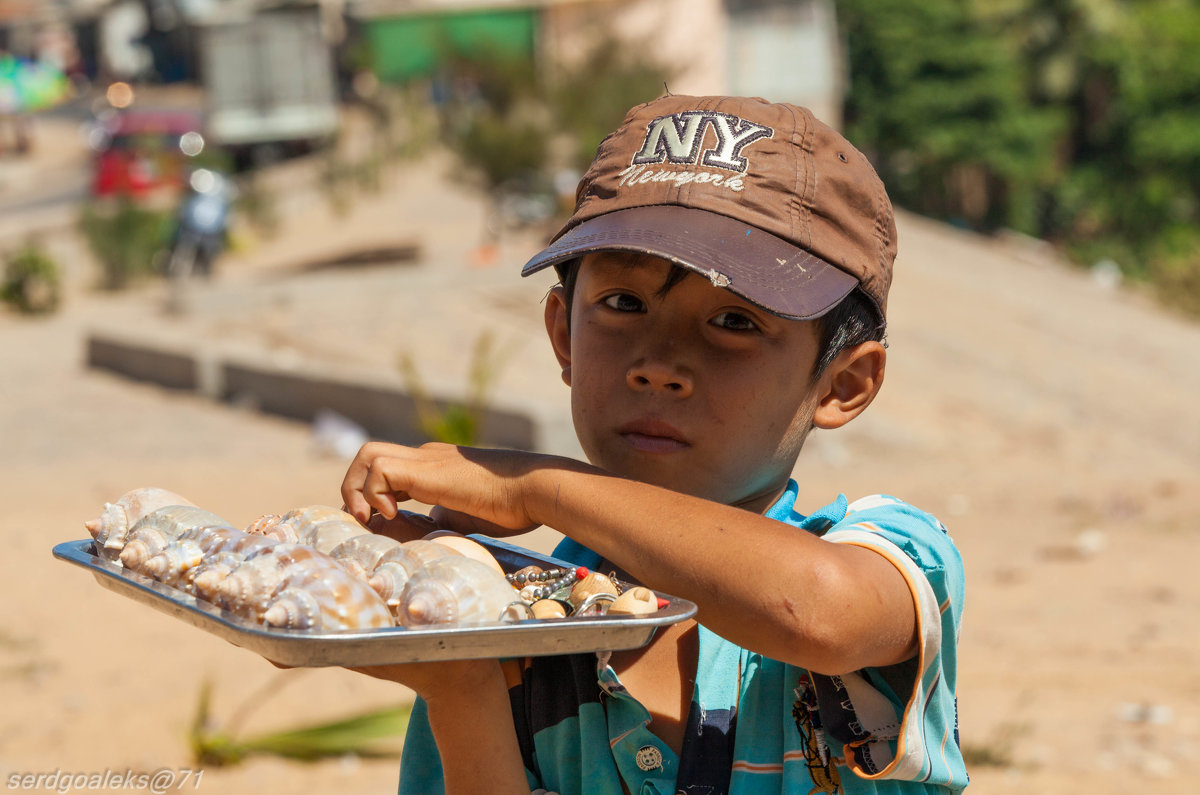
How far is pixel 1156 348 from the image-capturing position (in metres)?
14.1

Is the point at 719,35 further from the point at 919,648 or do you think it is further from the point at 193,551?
the point at 193,551

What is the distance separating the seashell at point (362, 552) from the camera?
1288 millimetres

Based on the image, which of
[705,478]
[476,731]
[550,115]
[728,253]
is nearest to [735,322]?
[728,253]

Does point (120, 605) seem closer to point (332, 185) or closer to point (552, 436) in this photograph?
point (552, 436)

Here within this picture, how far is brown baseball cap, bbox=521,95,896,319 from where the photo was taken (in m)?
1.50

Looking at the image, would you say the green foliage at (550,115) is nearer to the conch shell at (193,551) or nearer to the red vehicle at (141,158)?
the red vehicle at (141,158)

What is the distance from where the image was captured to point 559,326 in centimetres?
182

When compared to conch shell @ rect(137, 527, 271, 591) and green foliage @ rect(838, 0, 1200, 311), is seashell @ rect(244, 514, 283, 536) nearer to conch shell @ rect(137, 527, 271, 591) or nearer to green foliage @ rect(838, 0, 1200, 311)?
conch shell @ rect(137, 527, 271, 591)

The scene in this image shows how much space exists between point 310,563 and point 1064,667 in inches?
191

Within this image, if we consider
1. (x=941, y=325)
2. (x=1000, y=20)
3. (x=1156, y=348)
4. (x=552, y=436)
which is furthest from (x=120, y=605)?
(x=1000, y=20)

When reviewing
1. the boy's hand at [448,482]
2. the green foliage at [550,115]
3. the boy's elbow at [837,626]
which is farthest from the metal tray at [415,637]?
the green foliage at [550,115]

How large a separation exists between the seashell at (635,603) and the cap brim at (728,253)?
389mm

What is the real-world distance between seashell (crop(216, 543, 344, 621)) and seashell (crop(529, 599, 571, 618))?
0.20 meters

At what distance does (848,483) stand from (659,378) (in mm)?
6759
